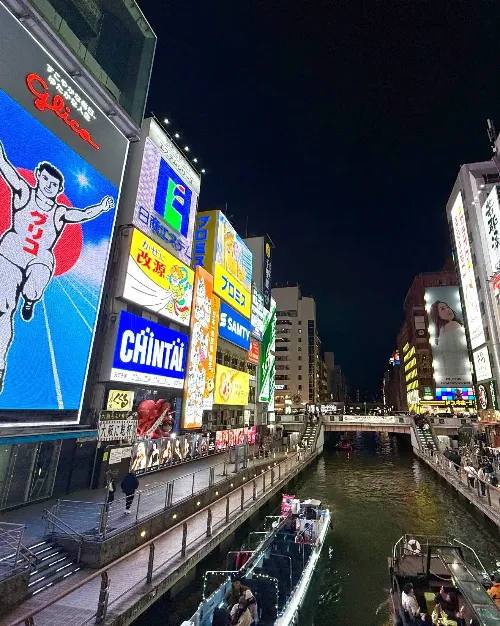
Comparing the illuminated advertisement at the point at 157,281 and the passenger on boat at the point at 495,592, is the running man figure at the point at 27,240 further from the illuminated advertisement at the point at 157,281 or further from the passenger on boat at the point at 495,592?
the passenger on boat at the point at 495,592

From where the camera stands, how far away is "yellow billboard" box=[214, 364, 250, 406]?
128 feet

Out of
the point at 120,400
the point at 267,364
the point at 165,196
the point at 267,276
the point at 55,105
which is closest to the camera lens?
the point at 55,105

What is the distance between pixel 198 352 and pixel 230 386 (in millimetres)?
10698

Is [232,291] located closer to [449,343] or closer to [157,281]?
[157,281]

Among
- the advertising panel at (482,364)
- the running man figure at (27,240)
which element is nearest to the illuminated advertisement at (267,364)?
the advertising panel at (482,364)

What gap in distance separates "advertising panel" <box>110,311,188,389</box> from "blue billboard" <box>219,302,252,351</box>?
32.8 feet

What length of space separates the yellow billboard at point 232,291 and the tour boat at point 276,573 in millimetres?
25522

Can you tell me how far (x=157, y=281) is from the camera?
27.0 m

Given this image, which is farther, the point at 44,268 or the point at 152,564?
the point at 44,268

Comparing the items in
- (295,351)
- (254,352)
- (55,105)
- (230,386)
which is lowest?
(230,386)

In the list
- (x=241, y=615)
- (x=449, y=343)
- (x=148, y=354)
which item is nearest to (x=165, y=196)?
(x=148, y=354)

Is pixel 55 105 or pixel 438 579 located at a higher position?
pixel 55 105

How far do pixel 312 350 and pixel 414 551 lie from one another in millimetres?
104179

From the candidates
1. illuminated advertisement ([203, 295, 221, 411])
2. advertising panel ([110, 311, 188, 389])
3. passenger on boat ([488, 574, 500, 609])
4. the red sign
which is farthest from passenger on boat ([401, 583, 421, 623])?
the red sign
